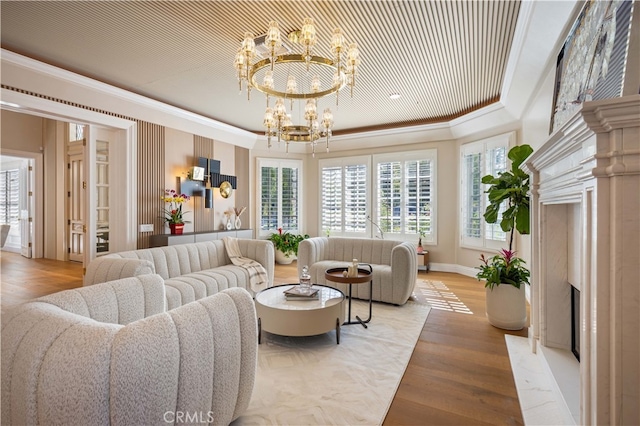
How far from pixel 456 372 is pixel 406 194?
171 inches

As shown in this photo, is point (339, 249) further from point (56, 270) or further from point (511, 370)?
point (56, 270)

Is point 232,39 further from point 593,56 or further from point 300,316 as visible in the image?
point 593,56

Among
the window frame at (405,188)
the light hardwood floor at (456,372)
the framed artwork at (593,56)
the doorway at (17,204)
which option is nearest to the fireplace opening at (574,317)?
the light hardwood floor at (456,372)

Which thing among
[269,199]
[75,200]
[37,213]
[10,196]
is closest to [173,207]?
[269,199]

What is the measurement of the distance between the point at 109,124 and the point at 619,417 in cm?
569

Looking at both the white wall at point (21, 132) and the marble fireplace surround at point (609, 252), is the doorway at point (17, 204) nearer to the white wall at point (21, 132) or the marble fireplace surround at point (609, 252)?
the white wall at point (21, 132)

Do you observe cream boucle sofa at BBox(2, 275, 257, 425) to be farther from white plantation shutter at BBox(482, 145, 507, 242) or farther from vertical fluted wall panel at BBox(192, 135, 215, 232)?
white plantation shutter at BBox(482, 145, 507, 242)

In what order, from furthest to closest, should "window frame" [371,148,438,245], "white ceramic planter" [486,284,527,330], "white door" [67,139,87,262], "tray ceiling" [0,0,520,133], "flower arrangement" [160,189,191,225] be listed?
"white door" [67,139,87,262], "window frame" [371,148,438,245], "flower arrangement" [160,189,191,225], "white ceramic planter" [486,284,527,330], "tray ceiling" [0,0,520,133]

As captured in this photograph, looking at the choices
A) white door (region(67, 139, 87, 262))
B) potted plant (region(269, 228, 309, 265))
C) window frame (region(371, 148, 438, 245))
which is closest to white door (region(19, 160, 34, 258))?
white door (region(67, 139, 87, 262))

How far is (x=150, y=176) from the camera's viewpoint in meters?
4.84

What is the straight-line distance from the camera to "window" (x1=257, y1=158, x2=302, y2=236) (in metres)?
7.00

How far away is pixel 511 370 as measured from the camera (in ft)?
7.86

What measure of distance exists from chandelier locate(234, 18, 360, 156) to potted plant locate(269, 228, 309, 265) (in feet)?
10.9

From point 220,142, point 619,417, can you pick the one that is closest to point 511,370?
point 619,417
